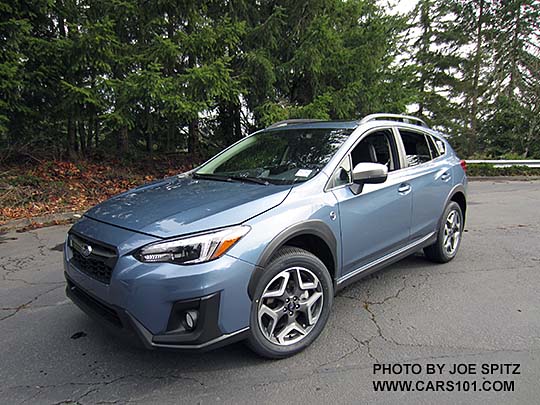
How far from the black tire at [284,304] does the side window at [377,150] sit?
1.10 m

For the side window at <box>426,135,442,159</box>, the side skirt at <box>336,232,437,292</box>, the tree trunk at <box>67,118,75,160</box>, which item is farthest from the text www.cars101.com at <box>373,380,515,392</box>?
the tree trunk at <box>67,118,75,160</box>

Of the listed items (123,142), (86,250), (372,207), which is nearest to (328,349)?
(372,207)

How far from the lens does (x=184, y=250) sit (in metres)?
2.02

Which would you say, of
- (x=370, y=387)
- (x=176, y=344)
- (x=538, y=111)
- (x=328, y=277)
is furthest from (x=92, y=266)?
(x=538, y=111)

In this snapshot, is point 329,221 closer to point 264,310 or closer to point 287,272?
point 287,272

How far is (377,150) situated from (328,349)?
6.19 feet

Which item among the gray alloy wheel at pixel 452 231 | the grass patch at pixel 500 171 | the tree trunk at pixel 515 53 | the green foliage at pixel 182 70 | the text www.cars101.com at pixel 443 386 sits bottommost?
the text www.cars101.com at pixel 443 386

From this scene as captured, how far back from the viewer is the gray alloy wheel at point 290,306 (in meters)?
2.35

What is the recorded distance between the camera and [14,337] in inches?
108

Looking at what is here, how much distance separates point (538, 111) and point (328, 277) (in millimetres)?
20860

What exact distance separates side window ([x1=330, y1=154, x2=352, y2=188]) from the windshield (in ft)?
0.41

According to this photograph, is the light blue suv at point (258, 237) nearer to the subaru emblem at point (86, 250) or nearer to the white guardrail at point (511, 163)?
the subaru emblem at point (86, 250)

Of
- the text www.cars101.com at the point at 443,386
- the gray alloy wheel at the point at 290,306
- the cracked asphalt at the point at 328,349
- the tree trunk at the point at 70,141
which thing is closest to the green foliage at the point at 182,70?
the tree trunk at the point at 70,141

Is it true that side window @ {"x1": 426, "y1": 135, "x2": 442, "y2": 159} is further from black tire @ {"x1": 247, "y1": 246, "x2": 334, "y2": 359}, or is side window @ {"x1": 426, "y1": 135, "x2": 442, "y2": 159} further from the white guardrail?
the white guardrail
